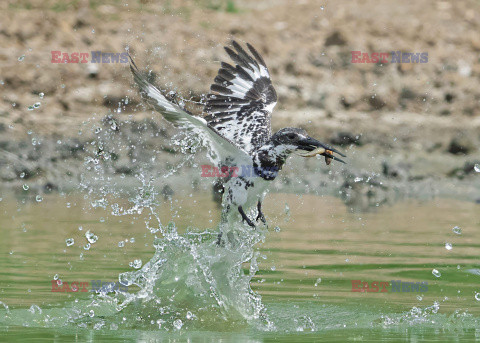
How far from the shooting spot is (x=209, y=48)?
55.2 ft

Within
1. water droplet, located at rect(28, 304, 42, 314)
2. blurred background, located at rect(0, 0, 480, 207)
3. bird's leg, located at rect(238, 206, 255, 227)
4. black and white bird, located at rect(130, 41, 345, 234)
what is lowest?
blurred background, located at rect(0, 0, 480, 207)

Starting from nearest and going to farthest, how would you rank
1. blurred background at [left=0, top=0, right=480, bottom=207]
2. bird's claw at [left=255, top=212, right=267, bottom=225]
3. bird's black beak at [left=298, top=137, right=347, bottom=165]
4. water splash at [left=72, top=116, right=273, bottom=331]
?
water splash at [left=72, top=116, right=273, bottom=331], bird's black beak at [left=298, top=137, right=347, bottom=165], bird's claw at [left=255, top=212, right=267, bottom=225], blurred background at [left=0, top=0, right=480, bottom=207]

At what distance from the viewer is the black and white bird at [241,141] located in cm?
706

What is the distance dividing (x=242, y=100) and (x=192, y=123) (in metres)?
2.06

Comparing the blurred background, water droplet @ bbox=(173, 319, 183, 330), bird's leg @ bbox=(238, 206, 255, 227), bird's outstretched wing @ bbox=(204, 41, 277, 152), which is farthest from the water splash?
the blurred background

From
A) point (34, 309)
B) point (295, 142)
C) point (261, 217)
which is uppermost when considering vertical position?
point (295, 142)

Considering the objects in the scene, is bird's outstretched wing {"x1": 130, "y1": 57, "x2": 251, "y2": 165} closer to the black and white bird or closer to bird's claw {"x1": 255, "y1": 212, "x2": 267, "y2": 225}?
the black and white bird

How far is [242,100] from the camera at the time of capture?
9.07 m

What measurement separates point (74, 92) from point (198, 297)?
9265 millimetres

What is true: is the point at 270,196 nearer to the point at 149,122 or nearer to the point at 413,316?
the point at 149,122

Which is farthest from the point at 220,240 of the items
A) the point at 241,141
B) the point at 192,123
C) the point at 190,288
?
the point at 192,123

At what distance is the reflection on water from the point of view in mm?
6922

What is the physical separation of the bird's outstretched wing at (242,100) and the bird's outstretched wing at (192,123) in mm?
772

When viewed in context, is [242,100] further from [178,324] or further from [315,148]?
[178,324]
